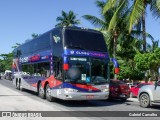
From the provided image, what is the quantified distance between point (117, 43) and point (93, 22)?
3757 millimetres

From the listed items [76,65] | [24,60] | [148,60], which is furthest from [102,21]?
[76,65]

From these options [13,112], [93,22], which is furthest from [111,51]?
[13,112]

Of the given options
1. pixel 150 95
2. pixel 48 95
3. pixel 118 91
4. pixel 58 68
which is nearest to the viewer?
pixel 150 95

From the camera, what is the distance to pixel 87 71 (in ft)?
58.0

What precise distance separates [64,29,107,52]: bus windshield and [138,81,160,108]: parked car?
2.88 metres

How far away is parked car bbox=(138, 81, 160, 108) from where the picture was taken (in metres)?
16.9

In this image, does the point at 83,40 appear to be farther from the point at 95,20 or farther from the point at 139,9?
the point at 95,20

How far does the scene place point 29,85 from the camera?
2475cm

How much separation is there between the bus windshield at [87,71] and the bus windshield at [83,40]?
0.65 metres

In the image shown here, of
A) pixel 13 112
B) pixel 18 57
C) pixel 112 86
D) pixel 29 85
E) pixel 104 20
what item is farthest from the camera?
→ pixel 104 20

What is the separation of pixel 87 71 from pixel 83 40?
166 centimetres

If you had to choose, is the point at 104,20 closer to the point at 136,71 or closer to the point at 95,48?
A: the point at 136,71

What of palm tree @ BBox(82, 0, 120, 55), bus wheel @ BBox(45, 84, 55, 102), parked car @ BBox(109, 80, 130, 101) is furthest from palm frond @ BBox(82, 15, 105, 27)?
bus wheel @ BBox(45, 84, 55, 102)

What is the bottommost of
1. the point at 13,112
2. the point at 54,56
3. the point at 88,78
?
the point at 13,112
